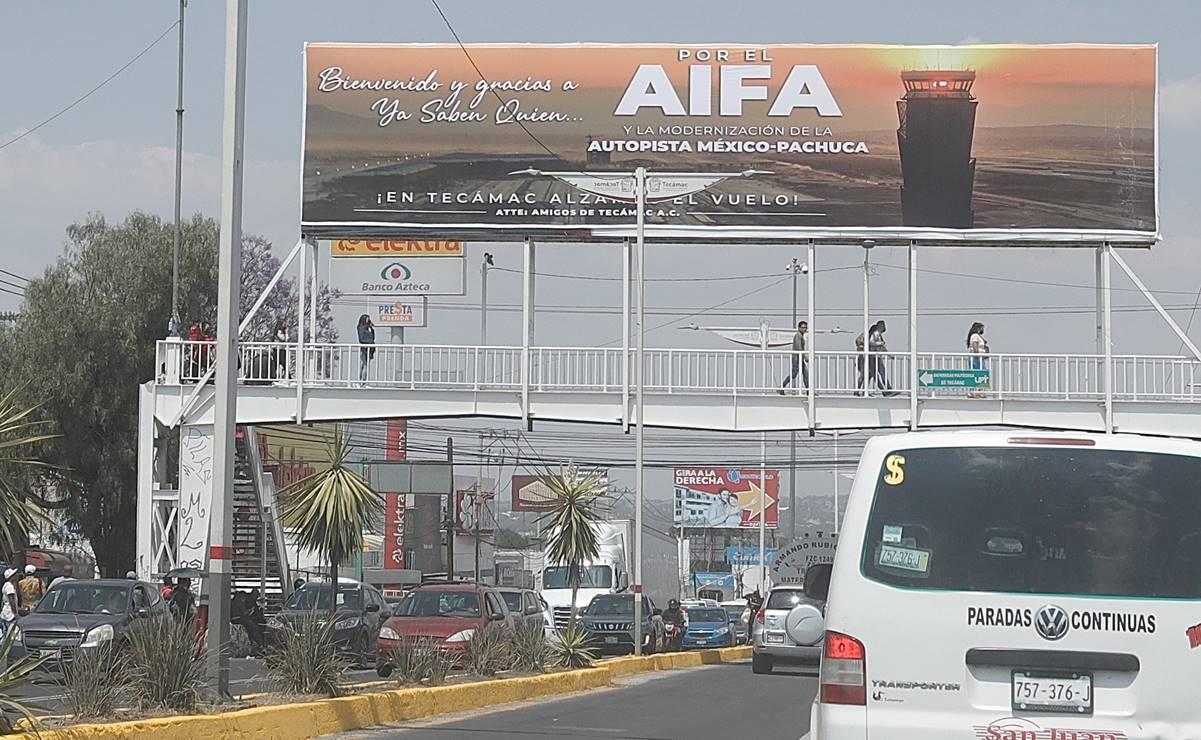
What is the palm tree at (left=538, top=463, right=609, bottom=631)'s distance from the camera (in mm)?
40500

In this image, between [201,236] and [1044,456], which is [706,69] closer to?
[201,236]

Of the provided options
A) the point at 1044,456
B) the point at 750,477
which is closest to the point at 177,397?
the point at 1044,456

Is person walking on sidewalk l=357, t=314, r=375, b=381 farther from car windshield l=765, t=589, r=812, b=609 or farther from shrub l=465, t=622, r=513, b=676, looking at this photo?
shrub l=465, t=622, r=513, b=676

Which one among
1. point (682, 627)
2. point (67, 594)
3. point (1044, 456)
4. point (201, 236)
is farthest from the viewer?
point (201, 236)

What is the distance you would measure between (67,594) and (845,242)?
17.0 meters

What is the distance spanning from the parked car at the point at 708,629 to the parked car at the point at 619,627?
10452mm

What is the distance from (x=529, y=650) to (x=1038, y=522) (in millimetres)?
16113

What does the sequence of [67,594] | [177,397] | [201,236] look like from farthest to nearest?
[201,236] → [177,397] → [67,594]

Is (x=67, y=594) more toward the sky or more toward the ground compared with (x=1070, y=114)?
more toward the ground

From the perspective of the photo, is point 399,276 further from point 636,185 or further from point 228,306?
point 228,306

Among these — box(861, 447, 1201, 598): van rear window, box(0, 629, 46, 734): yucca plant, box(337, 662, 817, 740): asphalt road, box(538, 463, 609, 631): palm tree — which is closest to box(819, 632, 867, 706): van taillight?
box(861, 447, 1201, 598): van rear window

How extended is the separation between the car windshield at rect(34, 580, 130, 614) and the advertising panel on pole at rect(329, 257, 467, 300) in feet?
47.8

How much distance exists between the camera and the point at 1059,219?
1283 inches

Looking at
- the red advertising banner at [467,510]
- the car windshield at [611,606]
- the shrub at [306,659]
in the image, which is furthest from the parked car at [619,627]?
the red advertising banner at [467,510]
